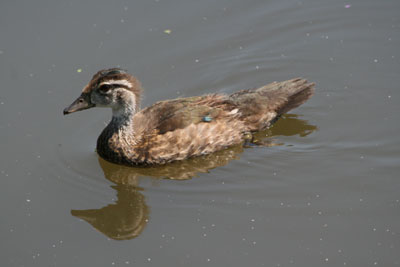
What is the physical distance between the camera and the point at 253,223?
7.84 metres

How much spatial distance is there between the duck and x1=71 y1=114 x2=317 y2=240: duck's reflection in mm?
118

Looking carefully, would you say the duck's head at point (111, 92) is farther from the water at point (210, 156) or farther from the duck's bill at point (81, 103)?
the water at point (210, 156)

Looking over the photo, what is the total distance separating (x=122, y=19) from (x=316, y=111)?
166 inches

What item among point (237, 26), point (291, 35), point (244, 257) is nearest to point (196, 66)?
point (237, 26)

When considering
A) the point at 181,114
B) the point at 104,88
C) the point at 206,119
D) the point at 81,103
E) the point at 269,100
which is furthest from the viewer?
the point at 269,100

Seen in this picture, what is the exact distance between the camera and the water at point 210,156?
761cm

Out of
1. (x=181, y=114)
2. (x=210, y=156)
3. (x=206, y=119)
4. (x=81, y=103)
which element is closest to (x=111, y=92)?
(x=81, y=103)

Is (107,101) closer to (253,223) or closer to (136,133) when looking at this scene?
(136,133)

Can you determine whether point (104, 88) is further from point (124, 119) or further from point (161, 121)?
point (161, 121)

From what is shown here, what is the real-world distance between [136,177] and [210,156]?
124cm

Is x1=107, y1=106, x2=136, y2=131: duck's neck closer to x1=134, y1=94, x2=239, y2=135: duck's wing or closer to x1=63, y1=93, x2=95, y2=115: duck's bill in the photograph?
x1=134, y1=94, x2=239, y2=135: duck's wing

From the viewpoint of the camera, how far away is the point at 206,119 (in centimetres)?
914

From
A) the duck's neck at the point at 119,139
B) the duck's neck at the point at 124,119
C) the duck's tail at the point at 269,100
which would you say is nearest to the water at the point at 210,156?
the duck's neck at the point at 119,139

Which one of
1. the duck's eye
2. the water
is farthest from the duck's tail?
the duck's eye
